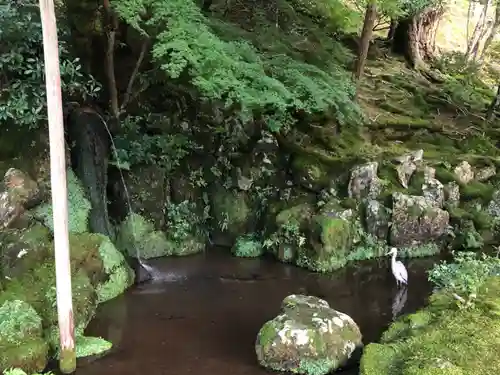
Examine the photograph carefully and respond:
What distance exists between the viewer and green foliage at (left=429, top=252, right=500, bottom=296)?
8148 mm

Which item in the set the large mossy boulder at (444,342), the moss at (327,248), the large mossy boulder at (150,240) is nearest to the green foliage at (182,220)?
the large mossy boulder at (150,240)

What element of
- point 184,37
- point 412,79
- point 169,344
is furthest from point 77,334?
point 412,79

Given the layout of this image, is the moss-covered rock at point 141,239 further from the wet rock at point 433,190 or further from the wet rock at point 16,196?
the wet rock at point 433,190

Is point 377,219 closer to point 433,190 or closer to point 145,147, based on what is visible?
point 433,190

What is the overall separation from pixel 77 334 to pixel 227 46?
18.5 ft

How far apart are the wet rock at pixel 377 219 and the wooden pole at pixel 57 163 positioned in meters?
8.13

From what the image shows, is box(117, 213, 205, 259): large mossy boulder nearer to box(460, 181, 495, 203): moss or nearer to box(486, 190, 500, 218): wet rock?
box(460, 181, 495, 203): moss

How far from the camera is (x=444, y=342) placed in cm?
705

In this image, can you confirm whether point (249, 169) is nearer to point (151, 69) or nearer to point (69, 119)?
point (151, 69)

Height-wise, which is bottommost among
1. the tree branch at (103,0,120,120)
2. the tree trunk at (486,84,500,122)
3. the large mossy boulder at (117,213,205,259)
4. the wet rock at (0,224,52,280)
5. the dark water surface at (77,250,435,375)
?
the dark water surface at (77,250,435,375)

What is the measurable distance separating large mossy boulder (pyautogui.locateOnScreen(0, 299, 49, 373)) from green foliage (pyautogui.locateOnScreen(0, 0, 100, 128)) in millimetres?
3927

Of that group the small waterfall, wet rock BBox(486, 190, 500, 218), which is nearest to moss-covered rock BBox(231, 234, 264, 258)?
the small waterfall

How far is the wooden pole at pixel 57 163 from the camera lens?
7230mm

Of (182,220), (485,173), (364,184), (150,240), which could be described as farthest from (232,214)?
(485,173)
